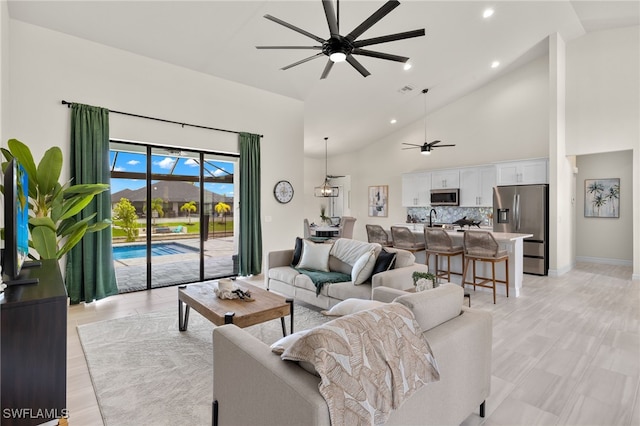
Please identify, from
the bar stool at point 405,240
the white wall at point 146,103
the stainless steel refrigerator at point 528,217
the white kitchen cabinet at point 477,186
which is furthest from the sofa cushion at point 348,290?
the white kitchen cabinet at point 477,186

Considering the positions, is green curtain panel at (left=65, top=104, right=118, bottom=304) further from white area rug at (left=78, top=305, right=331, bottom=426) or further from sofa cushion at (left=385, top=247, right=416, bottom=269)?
sofa cushion at (left=385, top=247, right=416, bottom=269)

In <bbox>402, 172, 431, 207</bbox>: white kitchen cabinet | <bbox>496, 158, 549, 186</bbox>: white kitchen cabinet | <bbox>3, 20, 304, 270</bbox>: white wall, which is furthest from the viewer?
<bbox>402, 172, 431, 207</bbox>: white kitchen cabinet

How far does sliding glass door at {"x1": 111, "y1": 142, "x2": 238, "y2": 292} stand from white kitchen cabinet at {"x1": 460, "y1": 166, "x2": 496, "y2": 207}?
17.7 ft

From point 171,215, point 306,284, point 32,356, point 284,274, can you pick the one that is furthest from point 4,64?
point 306,284

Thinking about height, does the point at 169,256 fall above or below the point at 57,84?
below

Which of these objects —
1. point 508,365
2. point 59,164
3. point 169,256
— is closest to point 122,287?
point 169,256

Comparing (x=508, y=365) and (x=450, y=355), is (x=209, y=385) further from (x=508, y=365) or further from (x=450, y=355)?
(x=508, y=365)

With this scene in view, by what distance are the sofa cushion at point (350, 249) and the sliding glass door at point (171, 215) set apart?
2468 mm

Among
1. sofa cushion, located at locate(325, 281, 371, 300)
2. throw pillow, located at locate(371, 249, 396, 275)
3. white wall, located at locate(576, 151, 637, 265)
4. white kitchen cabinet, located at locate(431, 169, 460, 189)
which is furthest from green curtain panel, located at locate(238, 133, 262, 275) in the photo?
white wall, located at locate(576, 151, 637, 265)

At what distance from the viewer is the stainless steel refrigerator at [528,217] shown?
6.31 m

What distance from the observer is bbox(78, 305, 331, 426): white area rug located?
2.10 metres

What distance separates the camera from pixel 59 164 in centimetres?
329

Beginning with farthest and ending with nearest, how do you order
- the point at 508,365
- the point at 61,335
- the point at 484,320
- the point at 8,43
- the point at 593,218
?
the point at 593,218 < the point at 8,43 < the point at 508,365 < the point at 484,320 < the point at 61,335

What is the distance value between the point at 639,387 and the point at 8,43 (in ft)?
22.4
